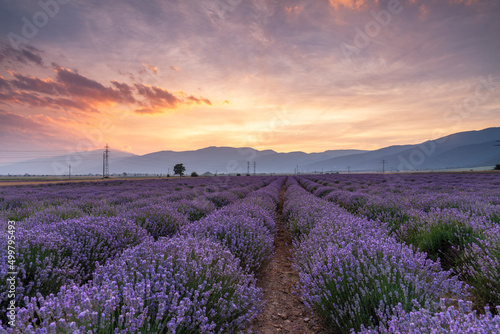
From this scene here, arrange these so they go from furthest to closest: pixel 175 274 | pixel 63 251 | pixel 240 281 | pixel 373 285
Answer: pixel 63 251 < pixel 240 281 < pixel 373 285 < pixel 175 274

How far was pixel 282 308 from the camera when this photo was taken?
329cm

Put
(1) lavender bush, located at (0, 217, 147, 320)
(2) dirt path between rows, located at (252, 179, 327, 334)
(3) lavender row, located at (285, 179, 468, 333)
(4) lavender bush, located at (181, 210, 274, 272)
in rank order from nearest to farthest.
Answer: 1. (3) lavender row, located at (285, 179, 468, 333)
2. (1) lavender bush, located at (0, 217, 147, 320)
3. (2) dirt path between rows, located at (252, 179, 327, 334)
4. (4) lavender bush, located at (181, 210, 274, 272)

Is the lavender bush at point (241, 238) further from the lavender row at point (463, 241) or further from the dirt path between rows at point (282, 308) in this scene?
the lavender row at point (463, 241)

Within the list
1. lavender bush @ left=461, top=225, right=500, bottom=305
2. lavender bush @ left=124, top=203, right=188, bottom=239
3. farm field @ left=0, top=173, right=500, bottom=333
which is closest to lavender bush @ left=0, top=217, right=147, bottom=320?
farm field @ left=0, top=173, right=500, bottom=333

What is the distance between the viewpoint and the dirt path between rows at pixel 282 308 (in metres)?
2.84

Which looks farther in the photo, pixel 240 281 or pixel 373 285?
pixel 240 281

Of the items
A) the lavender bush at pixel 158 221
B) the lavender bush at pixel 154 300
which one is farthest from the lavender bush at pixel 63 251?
the lavender bush at pixel 158 221

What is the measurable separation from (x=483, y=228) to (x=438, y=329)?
3294 millimetres

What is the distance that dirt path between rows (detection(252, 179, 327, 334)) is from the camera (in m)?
2.84

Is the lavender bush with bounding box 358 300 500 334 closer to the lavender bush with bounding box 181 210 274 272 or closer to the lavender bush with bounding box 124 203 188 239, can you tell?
the lavender bush with bounding box 181 210 274 272

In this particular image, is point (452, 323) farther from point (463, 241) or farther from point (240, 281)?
point (463, 241)

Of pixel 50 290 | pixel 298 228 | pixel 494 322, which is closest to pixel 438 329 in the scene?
pixel 494 322

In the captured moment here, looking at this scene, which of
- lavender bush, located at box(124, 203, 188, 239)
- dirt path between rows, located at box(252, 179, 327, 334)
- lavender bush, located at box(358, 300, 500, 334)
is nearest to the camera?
lavender bush, located at box(358, 300, 500, 334)

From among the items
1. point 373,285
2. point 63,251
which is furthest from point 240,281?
point 63,251
